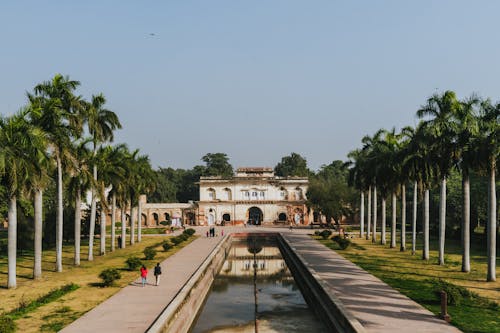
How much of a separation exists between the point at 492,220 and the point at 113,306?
1858 centimetres

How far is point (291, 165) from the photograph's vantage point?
12750 centimetres

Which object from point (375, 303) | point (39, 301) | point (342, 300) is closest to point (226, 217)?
point (39, 301)

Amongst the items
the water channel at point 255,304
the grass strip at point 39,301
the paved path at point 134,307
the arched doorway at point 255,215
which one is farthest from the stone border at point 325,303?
the arched doorway at point 255,215

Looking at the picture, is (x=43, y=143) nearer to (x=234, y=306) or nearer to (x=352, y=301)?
(x=234, y=306)

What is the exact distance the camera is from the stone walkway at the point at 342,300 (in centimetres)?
1582

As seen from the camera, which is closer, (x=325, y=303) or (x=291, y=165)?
(x=325, y=303)

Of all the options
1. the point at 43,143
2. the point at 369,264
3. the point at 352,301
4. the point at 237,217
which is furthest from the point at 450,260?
the point at 237,217

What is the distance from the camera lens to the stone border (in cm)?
1603

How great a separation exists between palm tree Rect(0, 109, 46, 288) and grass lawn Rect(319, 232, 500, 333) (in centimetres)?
1849

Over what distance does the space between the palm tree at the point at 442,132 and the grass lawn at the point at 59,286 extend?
62.3 feet

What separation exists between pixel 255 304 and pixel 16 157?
13320 millimetres

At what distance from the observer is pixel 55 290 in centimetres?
2239

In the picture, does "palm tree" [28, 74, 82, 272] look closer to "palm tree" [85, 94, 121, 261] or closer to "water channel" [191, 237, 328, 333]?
"palm tree" [85, 94, 121, 261]

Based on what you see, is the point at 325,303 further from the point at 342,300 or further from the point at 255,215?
the point at 255,215
